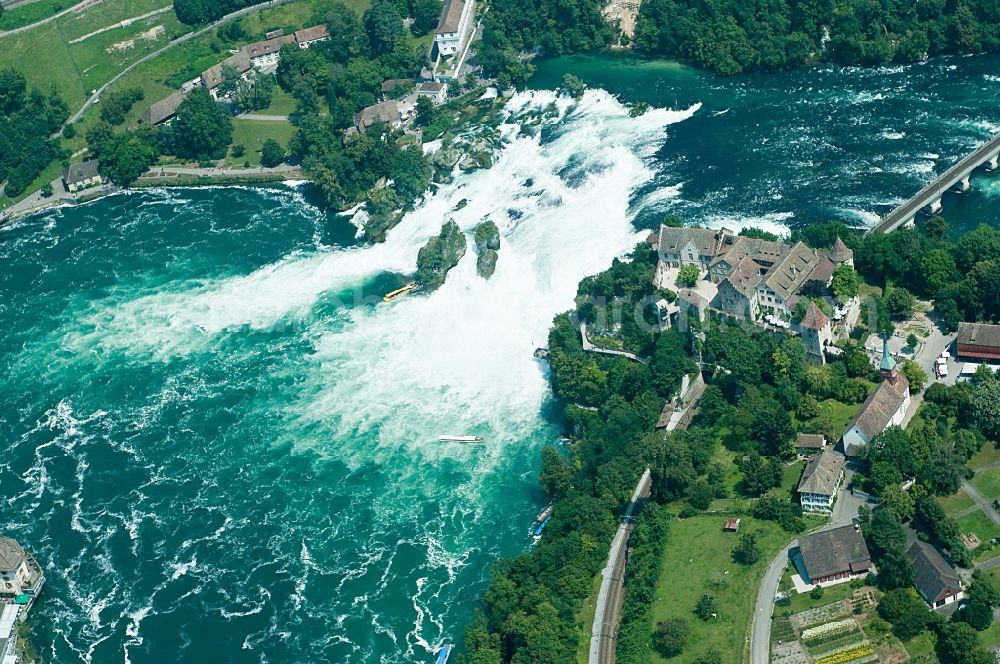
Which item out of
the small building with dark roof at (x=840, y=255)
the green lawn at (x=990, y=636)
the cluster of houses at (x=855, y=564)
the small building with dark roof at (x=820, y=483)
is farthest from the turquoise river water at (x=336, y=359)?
the green lawn at (x=990, y=636)

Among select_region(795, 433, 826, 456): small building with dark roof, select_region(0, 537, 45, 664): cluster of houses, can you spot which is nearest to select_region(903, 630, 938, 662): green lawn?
select_region(795, 433, 826, 456): small building with dark roof

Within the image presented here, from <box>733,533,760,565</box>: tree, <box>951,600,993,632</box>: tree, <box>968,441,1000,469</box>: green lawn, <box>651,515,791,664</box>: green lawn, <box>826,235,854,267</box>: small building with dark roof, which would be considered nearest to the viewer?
<box>951,600,993,632</box>: tree

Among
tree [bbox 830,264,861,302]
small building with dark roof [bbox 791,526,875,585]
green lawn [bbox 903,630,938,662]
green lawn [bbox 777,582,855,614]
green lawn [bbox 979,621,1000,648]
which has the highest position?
tree [bbox 830,264,861,302]

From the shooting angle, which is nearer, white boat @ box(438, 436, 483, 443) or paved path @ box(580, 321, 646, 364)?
white boat @ box(438, 436, 483, 443)

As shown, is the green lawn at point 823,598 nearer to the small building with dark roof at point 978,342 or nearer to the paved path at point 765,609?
the paved path at point 765,609

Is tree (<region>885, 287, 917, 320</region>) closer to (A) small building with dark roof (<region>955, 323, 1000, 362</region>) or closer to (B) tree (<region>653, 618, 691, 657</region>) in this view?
(A) small building with dark roof (<region>955, 323, 1000, 362</region>)

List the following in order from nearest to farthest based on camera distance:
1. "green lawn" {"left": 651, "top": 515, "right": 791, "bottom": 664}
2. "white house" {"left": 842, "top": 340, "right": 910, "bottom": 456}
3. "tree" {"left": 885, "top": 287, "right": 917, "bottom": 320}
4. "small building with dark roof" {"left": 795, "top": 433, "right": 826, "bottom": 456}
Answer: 1. "green lawn" {"left": 651, "top": 515, "right": 791, "bottom": 664}
2. "white house" {"left": 842, "top": 340, "right": 910, "bottom": 456}
3. "small building with dark roof" {"left": 795, "top": 433, "right": 826, "bottom": 456}
4. "tree" {"left": 885, "top": 287, "right": 917, "bottom": 320}

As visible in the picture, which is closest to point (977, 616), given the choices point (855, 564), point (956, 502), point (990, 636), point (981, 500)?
point (990, 636)
